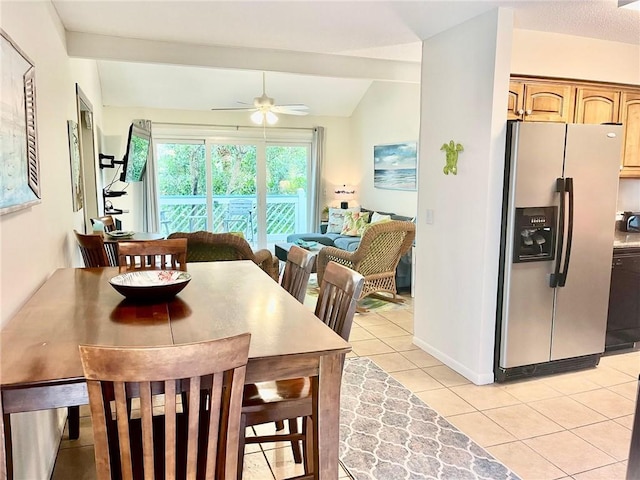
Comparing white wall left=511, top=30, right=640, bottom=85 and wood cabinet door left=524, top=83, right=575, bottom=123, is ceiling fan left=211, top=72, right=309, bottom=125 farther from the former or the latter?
wood cabinet door left=524, top=83, right=575, bottom=123

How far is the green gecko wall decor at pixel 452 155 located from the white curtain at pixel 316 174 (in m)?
4.83

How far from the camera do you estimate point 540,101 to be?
3562 mm

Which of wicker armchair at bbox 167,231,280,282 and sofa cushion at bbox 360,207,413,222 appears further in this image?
sofa cushion at bbox 360,207,413,222

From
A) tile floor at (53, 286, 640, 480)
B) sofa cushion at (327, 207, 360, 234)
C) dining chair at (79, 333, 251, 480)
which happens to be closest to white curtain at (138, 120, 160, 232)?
sofa cushion at (327, 207, 360, 234)

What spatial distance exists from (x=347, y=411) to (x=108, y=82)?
18.8 ft

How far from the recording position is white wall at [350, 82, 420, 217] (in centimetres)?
659

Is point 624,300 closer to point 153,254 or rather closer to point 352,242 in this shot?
point 352,242

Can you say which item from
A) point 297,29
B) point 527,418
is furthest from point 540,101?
point 527,418

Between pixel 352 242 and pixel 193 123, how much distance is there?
329 cm

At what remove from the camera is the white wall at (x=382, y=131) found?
6586 millimetres

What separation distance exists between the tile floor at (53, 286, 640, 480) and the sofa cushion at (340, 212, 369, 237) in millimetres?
3345

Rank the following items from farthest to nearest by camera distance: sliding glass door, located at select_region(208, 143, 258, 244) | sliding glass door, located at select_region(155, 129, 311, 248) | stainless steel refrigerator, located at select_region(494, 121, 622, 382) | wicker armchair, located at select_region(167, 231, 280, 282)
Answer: sliding glass door, located at select_region(208, 143, 258, 244) → sliding glass door, located at select_region(155, 129, 311, 248) → wicker armchair, located at select_region(167, 231, 280, 282) → stainless steel refrigerator, located at select_region(494, 121, 622, 382)

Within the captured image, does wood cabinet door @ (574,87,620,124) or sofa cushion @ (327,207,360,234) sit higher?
→ wood cabinet door @ (574,87,620,124)

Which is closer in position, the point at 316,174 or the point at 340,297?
the point at 340,297
